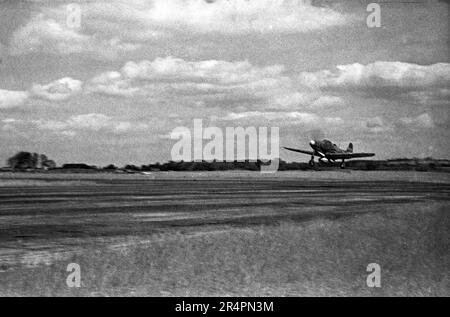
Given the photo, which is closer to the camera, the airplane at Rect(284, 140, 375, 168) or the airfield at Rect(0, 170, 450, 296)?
the airfield at Rect(0, 170, 450, 296)

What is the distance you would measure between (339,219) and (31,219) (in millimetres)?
15231

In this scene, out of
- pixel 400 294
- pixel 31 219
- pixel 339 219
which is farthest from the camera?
pixel 31 219

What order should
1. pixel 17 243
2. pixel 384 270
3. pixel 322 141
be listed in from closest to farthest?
1. pixel 384 270
2. pixel 17 243
3. pixel 322 141

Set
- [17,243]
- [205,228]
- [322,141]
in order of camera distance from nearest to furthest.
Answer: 1. [17,243]
2. [205,228]
3. [322,141]

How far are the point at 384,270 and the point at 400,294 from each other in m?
1.88

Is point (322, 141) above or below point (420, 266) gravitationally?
above

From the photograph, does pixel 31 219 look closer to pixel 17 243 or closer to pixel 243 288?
pixel 17 243

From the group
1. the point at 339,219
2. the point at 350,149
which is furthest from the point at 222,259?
the point at 350,149

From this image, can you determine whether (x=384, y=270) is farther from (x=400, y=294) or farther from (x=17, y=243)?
(x=17, y=243)

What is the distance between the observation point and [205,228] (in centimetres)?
2184

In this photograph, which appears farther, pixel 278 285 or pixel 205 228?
pixel 205 228

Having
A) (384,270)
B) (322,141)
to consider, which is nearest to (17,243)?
(384,270)

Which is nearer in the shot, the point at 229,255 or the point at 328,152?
the point at 229,255

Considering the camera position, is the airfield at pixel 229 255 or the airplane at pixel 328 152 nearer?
the airfield at pixel 229 255
